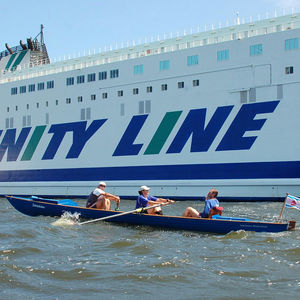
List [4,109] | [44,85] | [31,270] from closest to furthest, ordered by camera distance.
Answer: [31,270] < [44,85] < [4,109]

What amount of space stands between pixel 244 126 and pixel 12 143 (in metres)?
14.4

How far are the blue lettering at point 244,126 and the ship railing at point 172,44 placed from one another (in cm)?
337

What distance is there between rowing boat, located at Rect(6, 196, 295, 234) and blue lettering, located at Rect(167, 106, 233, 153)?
7371 millimetres

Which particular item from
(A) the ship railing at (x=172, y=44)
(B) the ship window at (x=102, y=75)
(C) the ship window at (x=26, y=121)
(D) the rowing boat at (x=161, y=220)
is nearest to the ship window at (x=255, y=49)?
(A) the ship railing at (x=172, y=44)

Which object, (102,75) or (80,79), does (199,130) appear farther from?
(80,79)

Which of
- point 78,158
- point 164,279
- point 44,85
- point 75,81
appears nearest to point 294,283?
point 164,279

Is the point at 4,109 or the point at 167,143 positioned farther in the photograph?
the point at 4,109

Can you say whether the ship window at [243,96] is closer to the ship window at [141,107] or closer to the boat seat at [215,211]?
the ship window at [141,107]

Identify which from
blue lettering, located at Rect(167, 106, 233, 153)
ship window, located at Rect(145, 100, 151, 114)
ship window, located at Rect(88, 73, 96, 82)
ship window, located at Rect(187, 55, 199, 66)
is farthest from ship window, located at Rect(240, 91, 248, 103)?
ship window, located at Rect(88, 73, 96, 82)

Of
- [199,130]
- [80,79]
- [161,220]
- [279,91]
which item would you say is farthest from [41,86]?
[161,220]

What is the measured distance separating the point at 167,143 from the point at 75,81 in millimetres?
7077

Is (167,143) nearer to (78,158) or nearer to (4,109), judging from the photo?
(78,158)

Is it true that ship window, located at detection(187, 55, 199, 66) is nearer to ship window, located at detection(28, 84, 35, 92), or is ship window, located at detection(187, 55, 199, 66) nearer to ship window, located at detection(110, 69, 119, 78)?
ship window, located at detection(110, 69, 119, 78)

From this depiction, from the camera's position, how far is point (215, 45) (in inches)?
769
